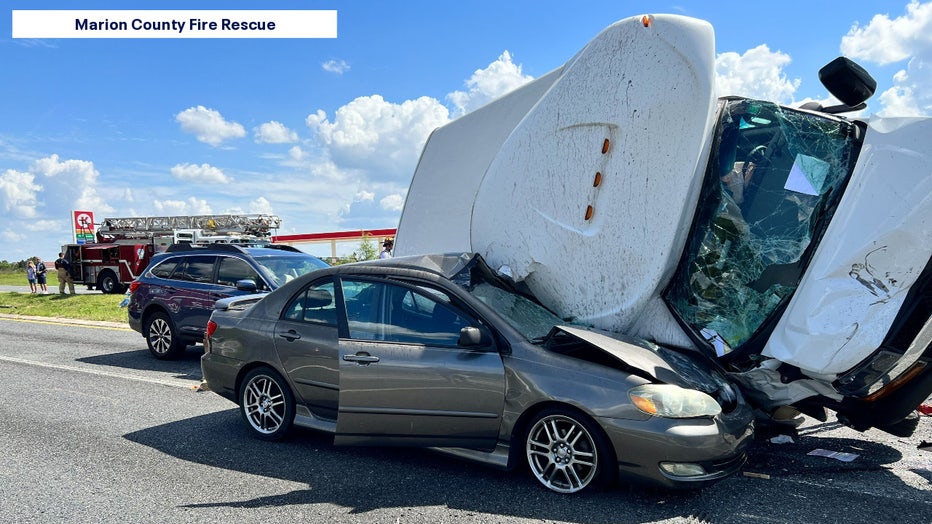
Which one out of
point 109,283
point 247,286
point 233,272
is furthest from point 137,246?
point 247,286

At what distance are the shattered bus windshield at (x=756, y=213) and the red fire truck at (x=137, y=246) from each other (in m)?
21.1

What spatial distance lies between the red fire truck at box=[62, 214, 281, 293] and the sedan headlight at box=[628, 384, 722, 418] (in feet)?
71.2

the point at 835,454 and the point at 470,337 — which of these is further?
the point at 835,454

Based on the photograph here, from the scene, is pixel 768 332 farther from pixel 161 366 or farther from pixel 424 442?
pixel 161 366

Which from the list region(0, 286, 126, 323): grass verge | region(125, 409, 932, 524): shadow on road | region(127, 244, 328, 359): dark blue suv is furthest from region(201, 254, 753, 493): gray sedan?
region(0, 286, 126, 323): grass verge

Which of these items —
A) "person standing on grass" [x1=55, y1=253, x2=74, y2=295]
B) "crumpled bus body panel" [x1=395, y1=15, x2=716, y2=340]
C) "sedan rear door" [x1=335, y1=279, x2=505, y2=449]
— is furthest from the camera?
"person standing on grass" [x1=55, y1=253, x2=74, y2=295]

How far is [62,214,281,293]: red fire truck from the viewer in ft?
77.7

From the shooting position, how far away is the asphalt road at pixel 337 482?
3701mm

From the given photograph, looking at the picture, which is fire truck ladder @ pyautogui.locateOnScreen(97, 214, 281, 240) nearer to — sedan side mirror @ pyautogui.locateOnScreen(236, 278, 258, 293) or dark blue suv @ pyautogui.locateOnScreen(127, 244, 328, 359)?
dark blue suv @ pyautogui.locateOnScreen(127, 244, 328, 359)

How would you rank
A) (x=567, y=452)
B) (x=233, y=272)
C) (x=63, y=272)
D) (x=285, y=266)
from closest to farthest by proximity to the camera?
(x=567, y=452) < (x=233, y=272) < (x=285, y=266) < (x=63, y=272)

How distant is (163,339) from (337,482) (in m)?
5.99

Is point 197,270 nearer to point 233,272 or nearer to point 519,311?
point 233,272

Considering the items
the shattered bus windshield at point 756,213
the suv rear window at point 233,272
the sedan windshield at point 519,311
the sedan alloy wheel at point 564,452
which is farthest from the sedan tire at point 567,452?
the suv rear window at point 233,272

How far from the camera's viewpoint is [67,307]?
1736 cm
